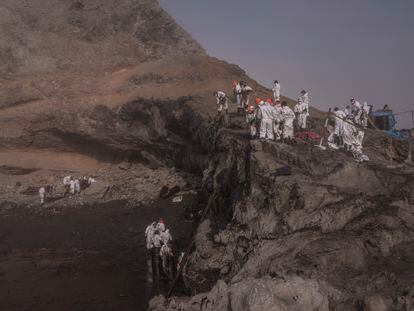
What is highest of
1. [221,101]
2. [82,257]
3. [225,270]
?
[221,101]

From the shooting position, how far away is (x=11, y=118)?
28.9 metres

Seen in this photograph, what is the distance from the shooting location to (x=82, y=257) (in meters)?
16.9

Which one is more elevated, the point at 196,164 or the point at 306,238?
the point at 196,164

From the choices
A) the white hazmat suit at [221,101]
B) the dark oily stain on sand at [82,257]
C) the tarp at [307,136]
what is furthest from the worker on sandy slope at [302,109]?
the dark oily stain on sand at [82,257]

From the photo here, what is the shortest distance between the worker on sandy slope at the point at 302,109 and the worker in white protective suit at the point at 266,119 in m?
3.44

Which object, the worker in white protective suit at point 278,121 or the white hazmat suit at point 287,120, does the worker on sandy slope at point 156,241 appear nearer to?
the worker in white protective suit at point 278,121

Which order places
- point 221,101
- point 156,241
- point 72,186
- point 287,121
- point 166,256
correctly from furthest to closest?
point 72,186, point 221,101, point 287,121, point 156,241, point 166,256

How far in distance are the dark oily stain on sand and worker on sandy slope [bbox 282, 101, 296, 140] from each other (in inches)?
233

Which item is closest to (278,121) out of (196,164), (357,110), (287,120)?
(287,120)

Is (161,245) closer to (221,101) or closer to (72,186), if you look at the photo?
(221,101)

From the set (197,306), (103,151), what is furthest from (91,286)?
(103,151)

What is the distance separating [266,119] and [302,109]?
3.91 meters

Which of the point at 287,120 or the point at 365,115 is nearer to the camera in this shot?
the point at 287,120

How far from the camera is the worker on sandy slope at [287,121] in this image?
1551cm
